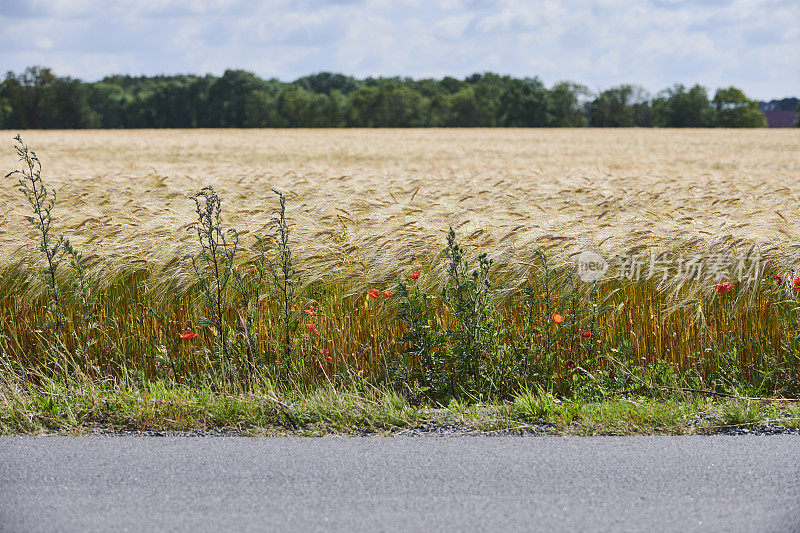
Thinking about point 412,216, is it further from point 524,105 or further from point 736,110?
point 736,110

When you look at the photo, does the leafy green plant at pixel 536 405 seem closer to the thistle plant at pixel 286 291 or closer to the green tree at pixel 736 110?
the thistle plant at pixel 286 291

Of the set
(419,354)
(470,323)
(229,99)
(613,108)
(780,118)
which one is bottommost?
(419,354)

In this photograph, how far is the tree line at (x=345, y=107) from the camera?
86438 mm

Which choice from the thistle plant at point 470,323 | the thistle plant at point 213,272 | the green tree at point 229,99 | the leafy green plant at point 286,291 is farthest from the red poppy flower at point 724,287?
the green tree at point 229,99

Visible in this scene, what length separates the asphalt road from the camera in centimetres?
302

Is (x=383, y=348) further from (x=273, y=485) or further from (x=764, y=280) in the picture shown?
(x=764, y=280)

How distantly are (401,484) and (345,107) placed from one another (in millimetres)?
89302

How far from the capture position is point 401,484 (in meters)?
3.39

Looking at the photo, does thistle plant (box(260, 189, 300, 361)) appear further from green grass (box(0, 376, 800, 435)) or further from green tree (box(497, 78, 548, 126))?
green tree (box(497, 78, 548, 126))

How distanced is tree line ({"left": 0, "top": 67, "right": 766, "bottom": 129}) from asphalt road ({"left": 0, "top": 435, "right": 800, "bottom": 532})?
277 feet

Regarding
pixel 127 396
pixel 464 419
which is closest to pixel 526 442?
pixel 464 419

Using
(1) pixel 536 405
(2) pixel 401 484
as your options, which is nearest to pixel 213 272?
(1) pixel 536 405

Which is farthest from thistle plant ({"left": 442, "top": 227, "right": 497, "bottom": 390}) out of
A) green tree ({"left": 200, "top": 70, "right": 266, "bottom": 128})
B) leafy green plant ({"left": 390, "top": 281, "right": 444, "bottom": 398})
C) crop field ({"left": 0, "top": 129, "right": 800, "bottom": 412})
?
green tree ({"left": 200, "top": 70, "right": 266, "bottom": 128})

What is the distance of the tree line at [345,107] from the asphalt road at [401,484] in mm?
84526
